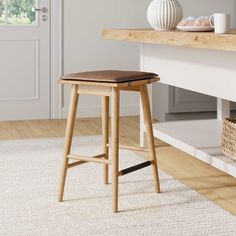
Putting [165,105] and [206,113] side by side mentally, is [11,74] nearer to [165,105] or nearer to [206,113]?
[165,105]

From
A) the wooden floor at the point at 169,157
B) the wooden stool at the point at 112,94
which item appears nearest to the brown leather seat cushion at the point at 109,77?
the wooden stool at the point at 112,94

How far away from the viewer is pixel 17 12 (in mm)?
5621

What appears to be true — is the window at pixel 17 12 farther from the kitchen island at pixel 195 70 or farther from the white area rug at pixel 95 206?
the white area rug at pixel 95 206

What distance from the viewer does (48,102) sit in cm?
581

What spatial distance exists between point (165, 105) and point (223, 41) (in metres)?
2.82

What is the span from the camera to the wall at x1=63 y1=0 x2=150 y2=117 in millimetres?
5742

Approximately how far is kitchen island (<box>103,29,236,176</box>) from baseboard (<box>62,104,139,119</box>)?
159cm

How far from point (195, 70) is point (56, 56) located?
266cm

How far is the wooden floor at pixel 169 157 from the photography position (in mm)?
3154

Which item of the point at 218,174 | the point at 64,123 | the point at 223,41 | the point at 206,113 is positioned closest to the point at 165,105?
the point at 206,113

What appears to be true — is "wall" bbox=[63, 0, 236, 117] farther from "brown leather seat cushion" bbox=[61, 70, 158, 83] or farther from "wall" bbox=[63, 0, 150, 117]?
"brown leather seat cushion" bbox=[61, 70, 158, 83]

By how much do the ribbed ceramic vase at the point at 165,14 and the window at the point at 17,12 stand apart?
89.5 inches

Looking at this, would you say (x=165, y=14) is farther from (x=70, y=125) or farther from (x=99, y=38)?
(x=99, y=38)

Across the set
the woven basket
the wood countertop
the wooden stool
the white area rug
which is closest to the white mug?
the wood countertop
